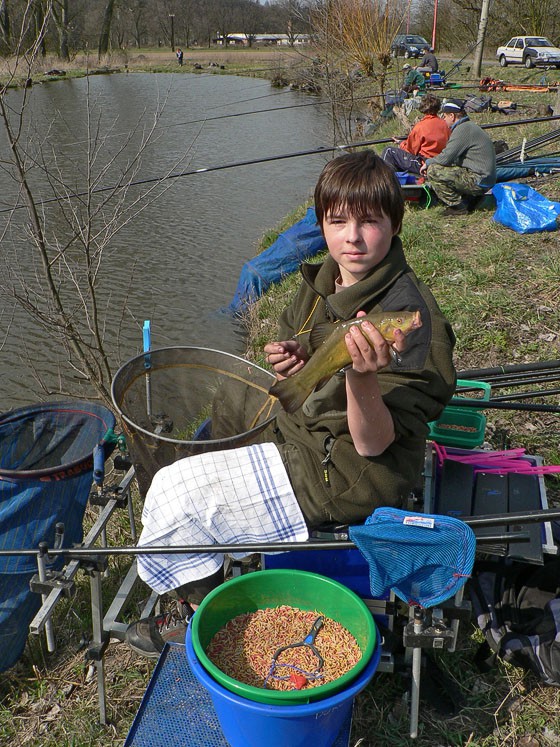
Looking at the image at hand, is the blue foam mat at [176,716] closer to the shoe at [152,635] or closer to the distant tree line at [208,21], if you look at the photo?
the shoe at [152,635]

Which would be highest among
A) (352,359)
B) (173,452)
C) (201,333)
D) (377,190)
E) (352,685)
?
(377,190)

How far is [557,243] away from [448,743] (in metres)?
4.82

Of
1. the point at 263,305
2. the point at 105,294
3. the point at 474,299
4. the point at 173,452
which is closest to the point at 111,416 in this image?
the point at 173,452

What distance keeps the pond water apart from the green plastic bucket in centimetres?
275

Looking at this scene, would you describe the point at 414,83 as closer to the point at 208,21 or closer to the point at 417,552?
the point at 417,552

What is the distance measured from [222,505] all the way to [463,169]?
20.4ft

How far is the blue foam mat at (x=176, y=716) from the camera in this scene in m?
1.90

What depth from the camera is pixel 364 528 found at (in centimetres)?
171

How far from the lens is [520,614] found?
2205 mm

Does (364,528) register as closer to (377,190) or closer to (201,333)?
(377,190)

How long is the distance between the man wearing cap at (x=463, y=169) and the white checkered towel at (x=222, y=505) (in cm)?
588

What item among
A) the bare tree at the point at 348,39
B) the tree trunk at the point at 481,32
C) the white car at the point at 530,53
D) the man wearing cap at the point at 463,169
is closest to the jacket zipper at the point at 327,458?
the man wearing cap at the point at 463,169

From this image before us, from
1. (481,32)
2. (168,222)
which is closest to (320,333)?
(168,222)

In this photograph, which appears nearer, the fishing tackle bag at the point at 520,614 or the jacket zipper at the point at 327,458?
the jacket zipper at the point at 327,458
